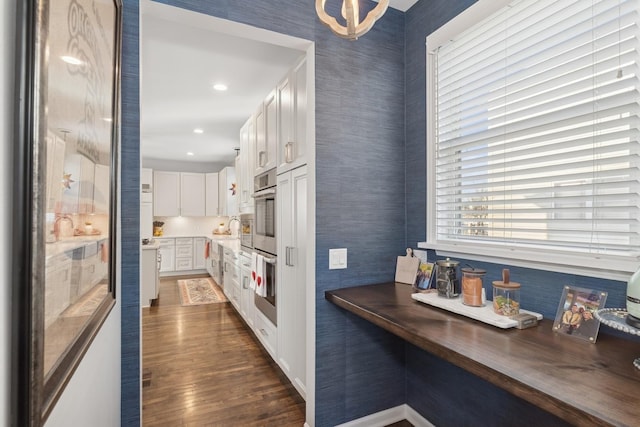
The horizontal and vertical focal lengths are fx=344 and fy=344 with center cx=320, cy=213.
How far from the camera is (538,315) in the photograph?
142cm

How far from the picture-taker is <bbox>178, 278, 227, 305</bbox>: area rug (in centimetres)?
524

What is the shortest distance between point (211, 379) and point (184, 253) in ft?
17.3

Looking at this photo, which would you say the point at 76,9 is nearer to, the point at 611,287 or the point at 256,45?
the point at 611,287

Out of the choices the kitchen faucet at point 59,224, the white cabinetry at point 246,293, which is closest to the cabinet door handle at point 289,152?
the white cabinetry at point 246,293

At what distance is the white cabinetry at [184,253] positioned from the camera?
294 inches

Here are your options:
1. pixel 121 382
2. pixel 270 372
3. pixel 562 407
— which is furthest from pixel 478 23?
pixel 270 372

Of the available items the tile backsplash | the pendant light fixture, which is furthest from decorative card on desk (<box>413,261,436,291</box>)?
the tile backsplash

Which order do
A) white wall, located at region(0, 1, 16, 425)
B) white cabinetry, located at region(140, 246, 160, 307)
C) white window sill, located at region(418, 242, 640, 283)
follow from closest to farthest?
white wall, located at region(0, 1, 16, 425) → white window sill, located at region(418, 242, 640, 283) → white cabinetry, located at region(140, 246, 160, 307)

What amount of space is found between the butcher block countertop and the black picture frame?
3.54ft

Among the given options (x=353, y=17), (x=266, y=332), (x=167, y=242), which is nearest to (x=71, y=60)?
(x=353, y=17)

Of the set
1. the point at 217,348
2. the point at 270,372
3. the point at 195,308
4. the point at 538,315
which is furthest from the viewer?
the point at 195,308

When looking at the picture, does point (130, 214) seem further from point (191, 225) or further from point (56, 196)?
point (191, 225)

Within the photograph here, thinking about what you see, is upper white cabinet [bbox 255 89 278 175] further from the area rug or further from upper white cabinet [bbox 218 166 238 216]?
upper white cabinet [bbox 218 166 238 216]

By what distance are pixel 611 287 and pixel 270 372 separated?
94.5 inches
